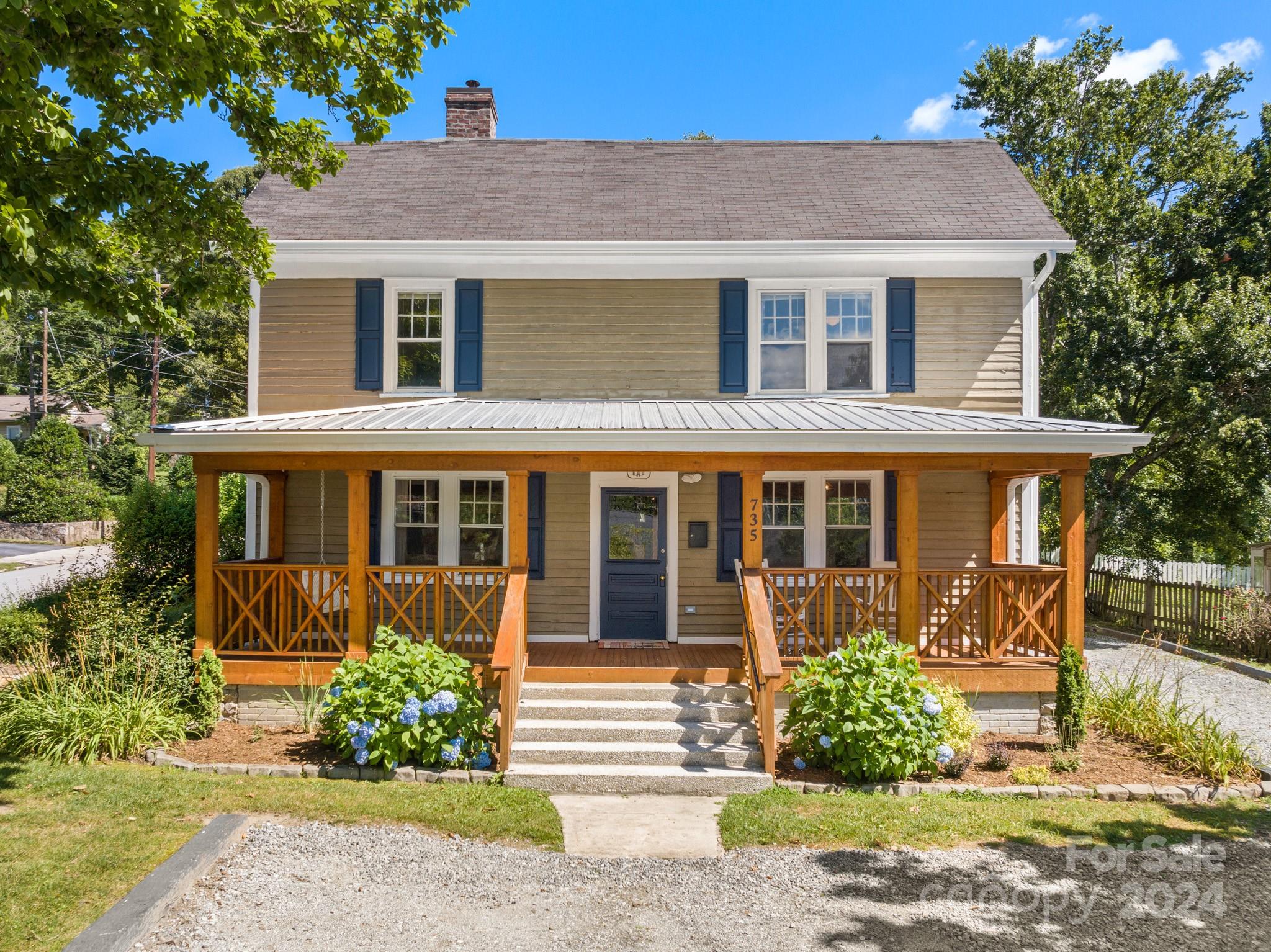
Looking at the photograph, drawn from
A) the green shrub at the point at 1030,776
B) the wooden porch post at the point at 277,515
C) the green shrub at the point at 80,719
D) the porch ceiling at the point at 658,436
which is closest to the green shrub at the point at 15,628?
the wooden porch post at the point at 277,515

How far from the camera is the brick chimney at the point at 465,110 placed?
13.7 metres

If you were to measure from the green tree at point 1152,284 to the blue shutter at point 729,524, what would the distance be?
820cm

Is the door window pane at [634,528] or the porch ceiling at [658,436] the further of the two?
the door window pane at [634,528]

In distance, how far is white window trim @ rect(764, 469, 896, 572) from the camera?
10.0 metres

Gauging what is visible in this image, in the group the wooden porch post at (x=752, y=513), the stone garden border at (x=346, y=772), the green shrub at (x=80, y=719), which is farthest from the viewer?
the wooden porch post at (x=752, y=513)

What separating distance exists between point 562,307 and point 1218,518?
602 inches

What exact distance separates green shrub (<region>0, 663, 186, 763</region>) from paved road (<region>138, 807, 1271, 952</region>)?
262 cm

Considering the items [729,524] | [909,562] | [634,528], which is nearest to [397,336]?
[634,528]

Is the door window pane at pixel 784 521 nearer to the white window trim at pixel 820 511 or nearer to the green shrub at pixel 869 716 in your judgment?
the white window trim at pixel 820 511

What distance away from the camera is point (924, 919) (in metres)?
4.52

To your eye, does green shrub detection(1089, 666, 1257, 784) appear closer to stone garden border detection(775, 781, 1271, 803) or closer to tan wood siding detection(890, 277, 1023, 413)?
stone garden border detection(775, 781, 1271, 803)

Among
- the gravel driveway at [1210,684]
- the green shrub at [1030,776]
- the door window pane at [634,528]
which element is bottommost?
the gravel driveway at [1210,684]

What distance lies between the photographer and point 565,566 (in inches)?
395

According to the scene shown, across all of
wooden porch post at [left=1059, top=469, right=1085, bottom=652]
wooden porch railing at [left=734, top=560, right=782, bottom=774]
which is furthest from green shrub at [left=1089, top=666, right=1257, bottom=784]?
wooden porch railing at [left=734, top=560, right=782, bottom=774]
